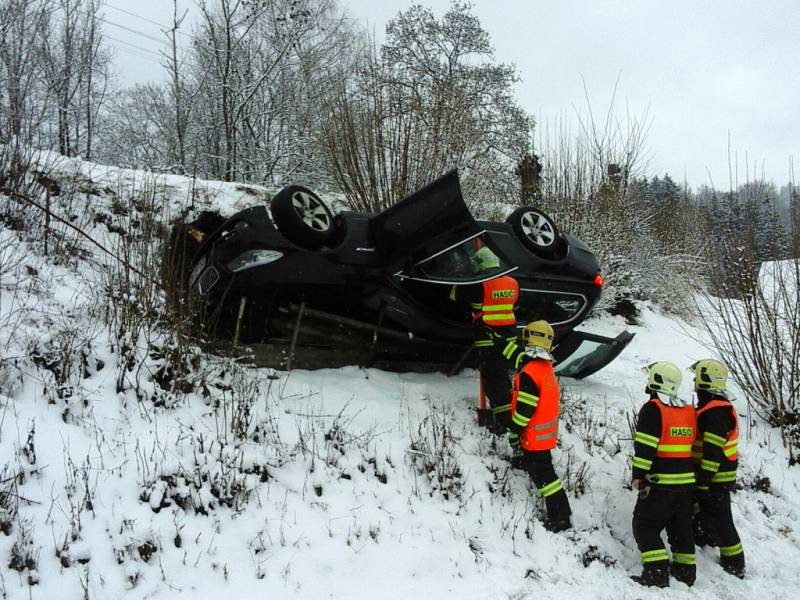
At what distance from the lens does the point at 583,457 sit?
4.76 metres

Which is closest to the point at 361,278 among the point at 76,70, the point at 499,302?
the point at 499,302

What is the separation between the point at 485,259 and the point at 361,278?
116 cm

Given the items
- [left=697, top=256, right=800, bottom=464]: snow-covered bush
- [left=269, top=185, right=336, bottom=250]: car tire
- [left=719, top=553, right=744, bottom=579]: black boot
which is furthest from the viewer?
[left=697, top=256, right=800, bottom=464]: snow-covered bush

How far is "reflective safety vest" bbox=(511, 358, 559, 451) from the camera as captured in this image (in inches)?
156

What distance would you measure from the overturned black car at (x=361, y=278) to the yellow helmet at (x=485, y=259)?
5 cm

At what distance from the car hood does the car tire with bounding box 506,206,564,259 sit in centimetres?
103

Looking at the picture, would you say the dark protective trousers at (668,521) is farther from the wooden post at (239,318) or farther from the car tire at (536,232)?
the wooden post at (239,318)

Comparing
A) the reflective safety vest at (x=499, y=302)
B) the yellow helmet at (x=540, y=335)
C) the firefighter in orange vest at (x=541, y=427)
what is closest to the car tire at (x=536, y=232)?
the reflective safety vest at (x=499, y=302)

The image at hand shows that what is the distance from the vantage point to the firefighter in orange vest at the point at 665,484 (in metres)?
3.62

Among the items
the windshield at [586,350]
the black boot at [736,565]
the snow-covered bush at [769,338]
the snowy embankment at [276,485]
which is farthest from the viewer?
the windshield at [586,350]

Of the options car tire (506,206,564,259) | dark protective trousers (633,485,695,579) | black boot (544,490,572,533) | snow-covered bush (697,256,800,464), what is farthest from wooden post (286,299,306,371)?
snow-covered bush (697,256,800,464)

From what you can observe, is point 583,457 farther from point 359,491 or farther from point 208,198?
point 208,198

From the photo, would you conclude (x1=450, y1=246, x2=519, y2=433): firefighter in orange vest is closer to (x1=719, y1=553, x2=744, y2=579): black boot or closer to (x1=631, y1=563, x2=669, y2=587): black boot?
(x1=631, y1=563, x2=669, y2=587): black boot

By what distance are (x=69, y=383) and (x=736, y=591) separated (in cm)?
481
